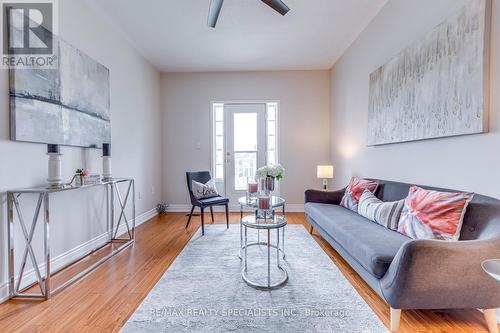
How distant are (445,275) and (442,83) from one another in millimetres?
1428

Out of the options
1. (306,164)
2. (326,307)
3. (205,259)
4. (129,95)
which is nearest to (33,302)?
(205,259)

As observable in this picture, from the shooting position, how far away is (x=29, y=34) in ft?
6.33

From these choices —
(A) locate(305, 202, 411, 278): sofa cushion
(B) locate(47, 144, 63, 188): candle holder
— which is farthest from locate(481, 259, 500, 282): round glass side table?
(B) locate(47, 144, 63, 188): candle holder

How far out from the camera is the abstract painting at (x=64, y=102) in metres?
1.85

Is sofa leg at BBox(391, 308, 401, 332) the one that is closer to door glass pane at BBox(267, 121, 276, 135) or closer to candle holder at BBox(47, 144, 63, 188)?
candle holder at BBox(47, 144, 63, 188)

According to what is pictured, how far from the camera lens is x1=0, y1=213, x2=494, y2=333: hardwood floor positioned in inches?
58.3

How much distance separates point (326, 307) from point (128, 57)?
3.92 m

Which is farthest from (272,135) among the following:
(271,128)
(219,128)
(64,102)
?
(64,102)

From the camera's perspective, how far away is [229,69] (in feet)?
14.8

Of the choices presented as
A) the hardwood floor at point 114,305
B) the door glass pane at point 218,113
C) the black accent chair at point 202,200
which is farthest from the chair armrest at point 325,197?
the door glass pane at point 218,113

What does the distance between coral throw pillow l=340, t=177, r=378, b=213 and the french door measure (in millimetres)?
2014

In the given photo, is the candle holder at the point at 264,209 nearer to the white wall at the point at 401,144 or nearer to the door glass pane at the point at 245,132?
the white wall at the point at 401,144

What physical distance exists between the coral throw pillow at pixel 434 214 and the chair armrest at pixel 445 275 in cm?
24

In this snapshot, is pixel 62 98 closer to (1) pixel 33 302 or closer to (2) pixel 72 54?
(2) pixel 72 54
